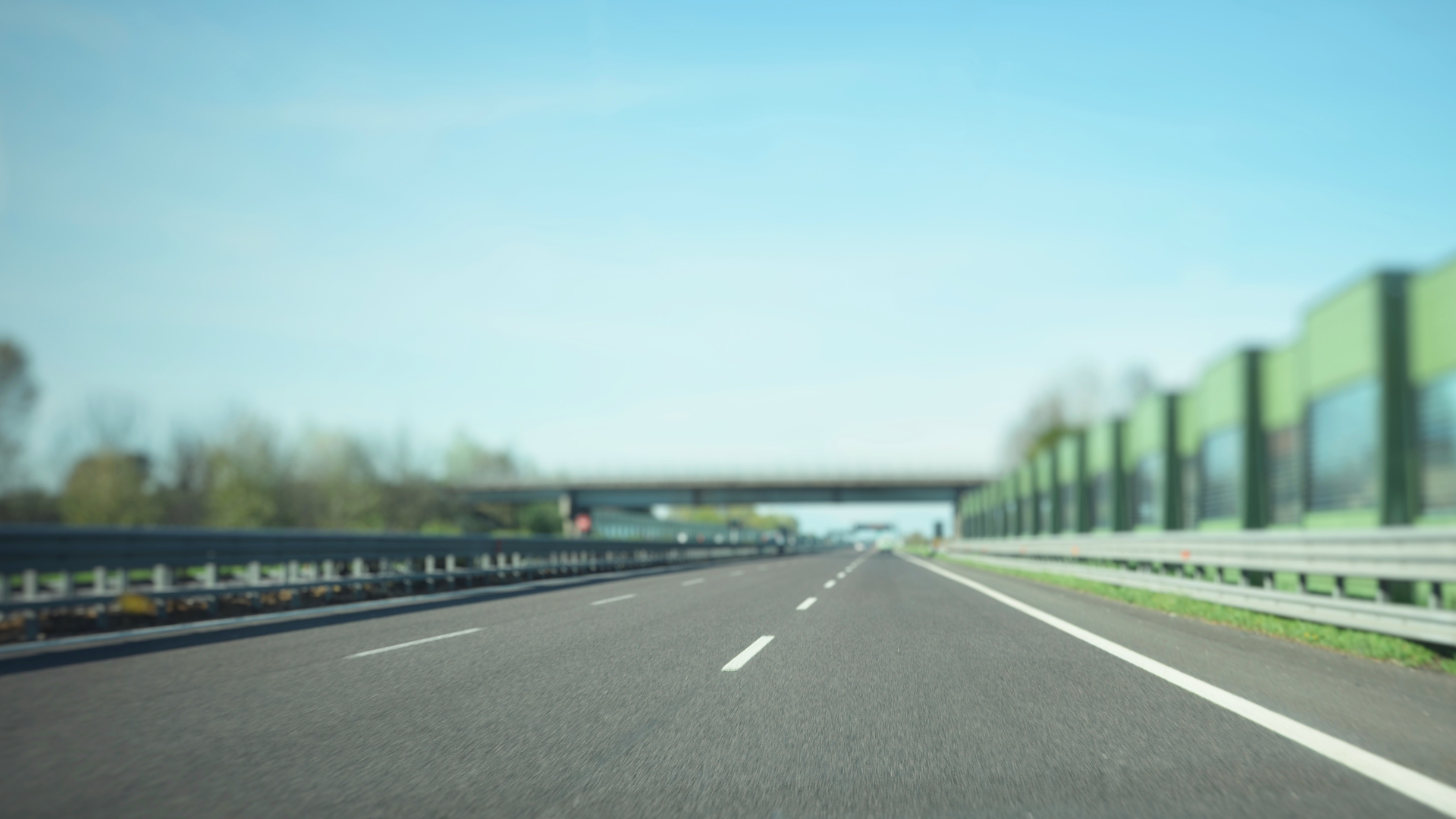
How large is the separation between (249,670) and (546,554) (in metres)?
18.7

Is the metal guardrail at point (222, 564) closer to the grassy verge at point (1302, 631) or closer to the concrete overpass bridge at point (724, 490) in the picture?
the grassy verge at point (1302, 631)

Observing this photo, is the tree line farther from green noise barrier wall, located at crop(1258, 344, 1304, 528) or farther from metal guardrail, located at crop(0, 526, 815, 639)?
green noise barrier wall, located at crop(1258, 344, 1304, 528)

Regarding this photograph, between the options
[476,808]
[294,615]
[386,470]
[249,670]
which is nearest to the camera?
[476,808]

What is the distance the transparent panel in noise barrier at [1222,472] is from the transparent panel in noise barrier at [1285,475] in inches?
24.7

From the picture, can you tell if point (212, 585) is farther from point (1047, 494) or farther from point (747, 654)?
point (1047, 494)

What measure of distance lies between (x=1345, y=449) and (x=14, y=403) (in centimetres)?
6216

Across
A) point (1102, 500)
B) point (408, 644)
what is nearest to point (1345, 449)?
point (408, 644)

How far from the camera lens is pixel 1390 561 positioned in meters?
8.32

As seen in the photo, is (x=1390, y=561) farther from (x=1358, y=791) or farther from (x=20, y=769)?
(x=20, y=769)

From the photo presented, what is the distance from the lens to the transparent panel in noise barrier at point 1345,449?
11906 mm

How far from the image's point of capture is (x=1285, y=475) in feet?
50.2

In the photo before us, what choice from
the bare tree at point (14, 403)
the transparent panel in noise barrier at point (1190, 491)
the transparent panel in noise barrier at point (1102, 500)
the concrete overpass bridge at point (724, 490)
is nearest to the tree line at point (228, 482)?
the bare tree at point (14, 403)

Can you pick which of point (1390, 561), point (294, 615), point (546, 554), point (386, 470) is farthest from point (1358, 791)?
point (386, 470)

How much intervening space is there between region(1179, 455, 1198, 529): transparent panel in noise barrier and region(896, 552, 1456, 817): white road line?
40.6 feet
